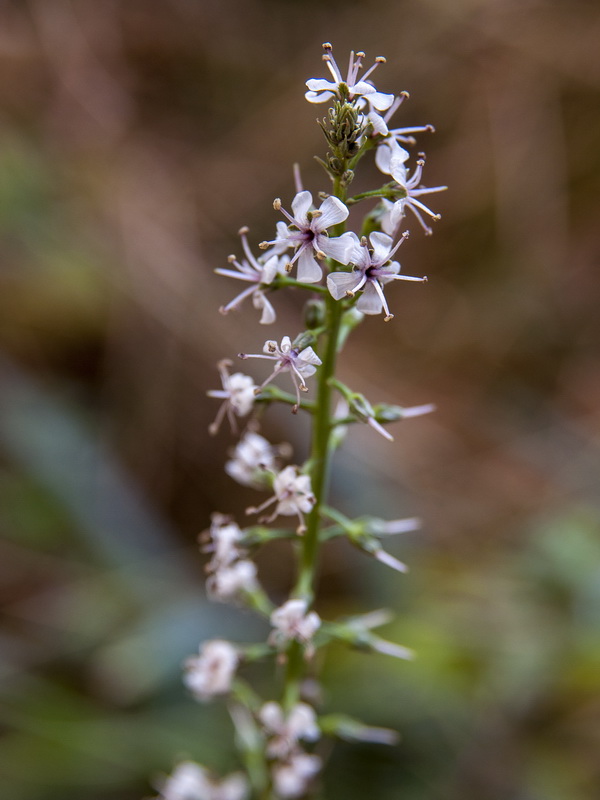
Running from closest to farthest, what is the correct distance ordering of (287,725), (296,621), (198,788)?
(296,621) < (287,725) < (198,788)

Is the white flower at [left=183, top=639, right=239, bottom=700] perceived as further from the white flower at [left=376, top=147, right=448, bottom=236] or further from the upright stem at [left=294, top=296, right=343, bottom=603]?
the white flower at [left=376, top=147, right=448, bottom=236]

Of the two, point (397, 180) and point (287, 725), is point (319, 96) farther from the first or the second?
point (287, 725)

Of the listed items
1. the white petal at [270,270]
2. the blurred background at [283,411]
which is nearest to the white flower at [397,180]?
the white petal at [270,270]

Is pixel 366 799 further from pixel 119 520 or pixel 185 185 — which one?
pixel 185 185

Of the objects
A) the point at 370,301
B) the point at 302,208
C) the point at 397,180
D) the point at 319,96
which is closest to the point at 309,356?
the point at 370,301

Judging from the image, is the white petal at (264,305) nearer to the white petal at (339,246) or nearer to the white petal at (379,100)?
the white petal at (339,246)

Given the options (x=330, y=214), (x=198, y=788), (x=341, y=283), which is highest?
(x=330, y=214)

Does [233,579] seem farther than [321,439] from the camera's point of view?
Yes
